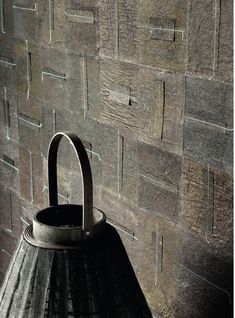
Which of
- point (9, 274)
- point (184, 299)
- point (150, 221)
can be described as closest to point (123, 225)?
point (150, 221)

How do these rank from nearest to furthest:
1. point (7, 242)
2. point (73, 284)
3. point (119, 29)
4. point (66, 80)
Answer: point (73, 284) → point (119, 29) → point (66, 80) → point (7, 242)

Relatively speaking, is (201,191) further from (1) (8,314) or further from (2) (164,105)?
(1) (8,314)

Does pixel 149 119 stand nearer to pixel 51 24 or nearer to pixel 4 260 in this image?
pixel 51 24

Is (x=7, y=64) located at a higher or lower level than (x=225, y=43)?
lower

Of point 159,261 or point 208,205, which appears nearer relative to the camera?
point 208,205

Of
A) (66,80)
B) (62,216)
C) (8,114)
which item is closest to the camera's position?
(62,216)

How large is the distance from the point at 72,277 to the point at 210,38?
381mm

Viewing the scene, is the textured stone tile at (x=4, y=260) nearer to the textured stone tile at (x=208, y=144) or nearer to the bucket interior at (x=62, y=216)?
the bucket interior at (x=62, y=216)

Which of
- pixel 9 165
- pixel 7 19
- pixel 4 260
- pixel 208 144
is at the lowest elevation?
pixel 4 260

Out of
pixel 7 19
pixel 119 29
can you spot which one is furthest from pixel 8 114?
pixel 119 29

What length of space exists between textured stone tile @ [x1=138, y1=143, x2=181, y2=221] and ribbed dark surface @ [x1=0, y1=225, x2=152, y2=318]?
0.55 ft

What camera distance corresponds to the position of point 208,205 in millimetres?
1033

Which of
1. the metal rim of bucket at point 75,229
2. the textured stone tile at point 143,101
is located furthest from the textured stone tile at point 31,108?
the metal rim of bucket at point 75,229

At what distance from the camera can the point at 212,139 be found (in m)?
1.00
